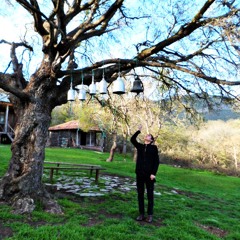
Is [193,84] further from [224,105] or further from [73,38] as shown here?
[73,38]

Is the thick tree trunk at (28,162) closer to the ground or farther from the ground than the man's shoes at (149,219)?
farther from the ground

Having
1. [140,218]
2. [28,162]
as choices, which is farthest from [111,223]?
[28,162]

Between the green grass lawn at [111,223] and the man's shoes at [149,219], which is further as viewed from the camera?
the man's shoes at [149,219]

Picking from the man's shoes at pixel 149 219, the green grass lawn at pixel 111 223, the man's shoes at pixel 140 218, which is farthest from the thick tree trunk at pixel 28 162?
the man's shoes at pixel 149 219

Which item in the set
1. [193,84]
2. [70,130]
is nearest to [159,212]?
[193,84]

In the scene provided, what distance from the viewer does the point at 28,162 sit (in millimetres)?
5598

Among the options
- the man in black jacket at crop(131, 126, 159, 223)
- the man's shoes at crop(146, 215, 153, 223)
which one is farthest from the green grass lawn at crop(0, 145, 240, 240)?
the man in black jacket at crop(131, 126, 159, 223)

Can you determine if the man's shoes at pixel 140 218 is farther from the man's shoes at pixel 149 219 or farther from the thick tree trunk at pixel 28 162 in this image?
the thick tree trunk at pixel 28 162

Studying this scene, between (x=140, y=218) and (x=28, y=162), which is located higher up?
(x=28, y=162)

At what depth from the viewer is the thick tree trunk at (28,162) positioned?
531 cm

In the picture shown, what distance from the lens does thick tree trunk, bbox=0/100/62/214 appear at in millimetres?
5309

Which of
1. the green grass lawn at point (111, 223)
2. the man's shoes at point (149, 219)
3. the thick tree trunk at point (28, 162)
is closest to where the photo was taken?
the green grass lawn at point (111, 223)

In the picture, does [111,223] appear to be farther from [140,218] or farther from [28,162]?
[28,162]

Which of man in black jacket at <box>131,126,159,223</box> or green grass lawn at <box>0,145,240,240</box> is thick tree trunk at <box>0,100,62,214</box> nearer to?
green grass lawn at <box>0,145,240,240</box>
